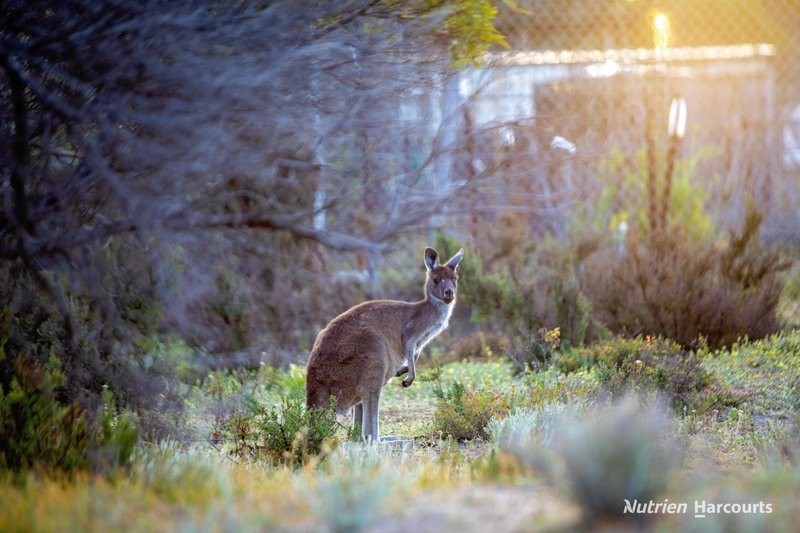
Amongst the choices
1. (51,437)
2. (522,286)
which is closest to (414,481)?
(51,437)

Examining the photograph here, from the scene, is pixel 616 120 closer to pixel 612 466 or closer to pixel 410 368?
pixel 410 368

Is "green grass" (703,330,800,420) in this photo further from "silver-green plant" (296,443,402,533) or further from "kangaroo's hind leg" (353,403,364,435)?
"silver-green plant" (296,443,402,533)

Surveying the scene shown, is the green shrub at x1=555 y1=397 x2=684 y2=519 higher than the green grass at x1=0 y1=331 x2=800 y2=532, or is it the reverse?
the green shrub at x1=555 y1=397 x2=684 y2=519

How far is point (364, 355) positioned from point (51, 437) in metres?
2.36

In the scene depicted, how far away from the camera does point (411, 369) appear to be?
744 centimetres

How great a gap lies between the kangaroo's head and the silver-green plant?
289 centimetres

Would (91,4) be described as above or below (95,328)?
above

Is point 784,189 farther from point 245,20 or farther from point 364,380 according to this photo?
point 245,20

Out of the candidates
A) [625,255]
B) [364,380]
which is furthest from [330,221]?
[364,380]

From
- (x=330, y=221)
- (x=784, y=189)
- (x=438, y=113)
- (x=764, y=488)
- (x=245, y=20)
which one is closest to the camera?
(x=764, y=488)

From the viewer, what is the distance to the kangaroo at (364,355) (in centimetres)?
680

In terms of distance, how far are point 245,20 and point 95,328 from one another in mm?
2350

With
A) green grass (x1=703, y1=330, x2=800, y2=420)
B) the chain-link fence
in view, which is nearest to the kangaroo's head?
green grass (x1=703, y1=330, x2=800, y2=420)

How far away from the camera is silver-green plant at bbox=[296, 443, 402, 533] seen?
3501 mm
